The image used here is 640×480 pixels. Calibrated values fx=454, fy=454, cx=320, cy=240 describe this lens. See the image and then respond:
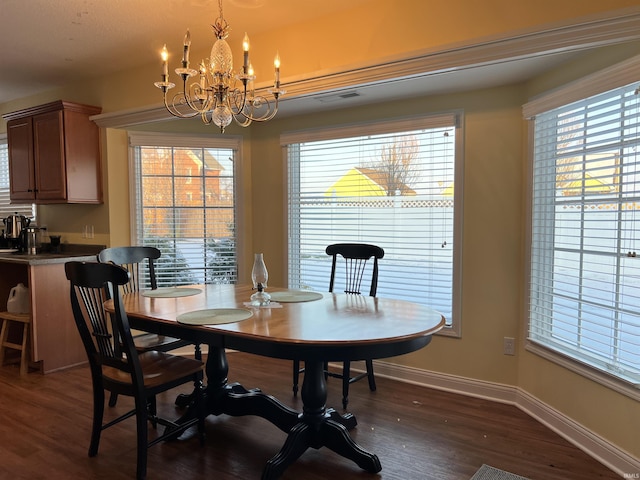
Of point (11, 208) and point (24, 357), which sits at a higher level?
point (11, 208)

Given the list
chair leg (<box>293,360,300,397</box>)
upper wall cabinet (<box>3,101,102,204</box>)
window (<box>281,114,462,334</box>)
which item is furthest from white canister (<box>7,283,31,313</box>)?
chair leg (<box>293,360,300,397</box>)

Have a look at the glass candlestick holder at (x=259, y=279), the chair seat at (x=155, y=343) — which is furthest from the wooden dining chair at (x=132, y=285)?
the glass candlestick holder at (x=259, y=279)

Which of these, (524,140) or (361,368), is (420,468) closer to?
(361,368)

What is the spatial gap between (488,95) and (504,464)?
94.1 inches

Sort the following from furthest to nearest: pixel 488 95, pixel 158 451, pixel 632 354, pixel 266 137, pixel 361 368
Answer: pixel 266 137
pixel 361 368
pixel 488 95
pixel 158 451
pixel 632 354

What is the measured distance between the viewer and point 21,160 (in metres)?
4.50

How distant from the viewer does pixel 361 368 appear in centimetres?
392

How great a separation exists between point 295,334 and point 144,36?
246cm

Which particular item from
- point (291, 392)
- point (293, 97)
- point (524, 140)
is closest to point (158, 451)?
point (291, 392)

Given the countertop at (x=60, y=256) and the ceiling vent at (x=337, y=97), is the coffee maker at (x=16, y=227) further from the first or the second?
the ceiling vent at (x=337, y=97)

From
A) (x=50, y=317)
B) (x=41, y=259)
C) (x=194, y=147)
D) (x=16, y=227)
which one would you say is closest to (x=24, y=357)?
(x=50, y=317)

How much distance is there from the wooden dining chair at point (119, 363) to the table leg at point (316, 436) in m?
0.61

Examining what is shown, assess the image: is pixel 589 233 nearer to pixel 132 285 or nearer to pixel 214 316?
pixel 214 316

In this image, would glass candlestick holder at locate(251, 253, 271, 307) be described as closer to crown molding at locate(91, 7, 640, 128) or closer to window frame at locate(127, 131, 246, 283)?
crown molding at locate(91, 7, 640, 128)
